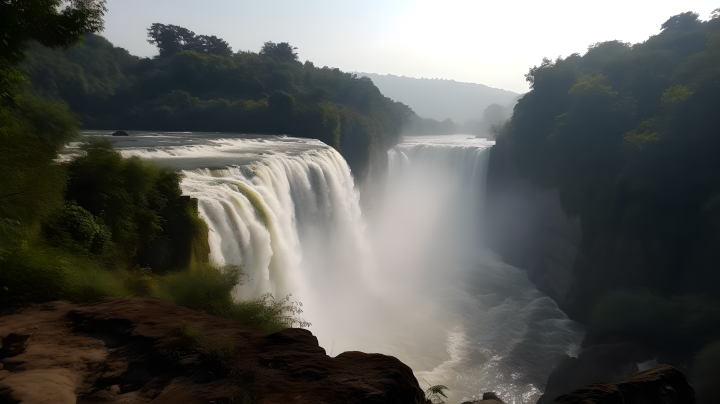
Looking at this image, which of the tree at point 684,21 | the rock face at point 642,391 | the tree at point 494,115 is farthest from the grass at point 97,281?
the tree at point 494,115

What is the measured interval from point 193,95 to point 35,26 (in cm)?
3772

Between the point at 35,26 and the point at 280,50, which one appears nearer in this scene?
the point at 35,26

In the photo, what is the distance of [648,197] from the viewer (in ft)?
50.1

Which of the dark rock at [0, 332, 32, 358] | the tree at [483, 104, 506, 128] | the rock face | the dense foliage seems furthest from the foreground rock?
the tree at [483, 104, 506, 128]

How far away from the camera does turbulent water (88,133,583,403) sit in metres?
10.7

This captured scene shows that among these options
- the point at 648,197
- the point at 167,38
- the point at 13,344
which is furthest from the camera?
the point at 167,38

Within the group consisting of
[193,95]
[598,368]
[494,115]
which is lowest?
[598,368]

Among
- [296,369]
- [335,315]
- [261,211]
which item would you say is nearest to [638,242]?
[335,315]

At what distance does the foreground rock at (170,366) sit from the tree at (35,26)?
3.42 meters

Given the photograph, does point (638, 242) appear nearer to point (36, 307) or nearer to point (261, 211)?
point (261, 211)

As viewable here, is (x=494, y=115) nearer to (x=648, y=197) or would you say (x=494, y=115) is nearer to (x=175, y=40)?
(x=175, y=40)

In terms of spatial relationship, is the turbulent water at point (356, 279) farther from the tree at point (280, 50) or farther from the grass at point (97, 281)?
the tree at point (280, 50)

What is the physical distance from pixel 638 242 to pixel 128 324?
671 inches

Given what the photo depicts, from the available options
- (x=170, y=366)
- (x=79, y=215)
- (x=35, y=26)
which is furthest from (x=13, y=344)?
(x=35, y=26)
